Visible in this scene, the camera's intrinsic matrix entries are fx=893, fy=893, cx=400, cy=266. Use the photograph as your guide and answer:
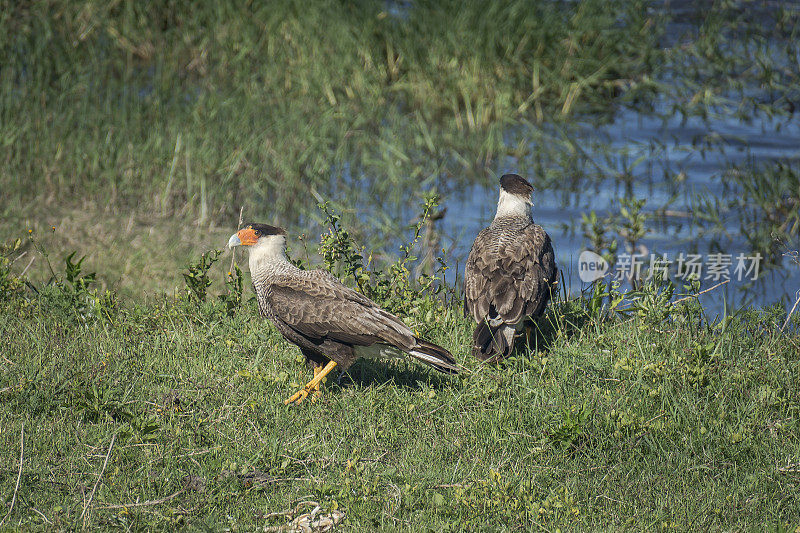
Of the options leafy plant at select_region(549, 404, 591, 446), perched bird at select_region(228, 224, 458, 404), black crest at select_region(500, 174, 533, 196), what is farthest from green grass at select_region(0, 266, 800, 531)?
black crest at select_region(500, 174, 533, 196)

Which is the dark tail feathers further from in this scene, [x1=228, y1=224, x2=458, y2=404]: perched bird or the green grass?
[x1=228, y1=224, x2=458, y2=404]: perched bird

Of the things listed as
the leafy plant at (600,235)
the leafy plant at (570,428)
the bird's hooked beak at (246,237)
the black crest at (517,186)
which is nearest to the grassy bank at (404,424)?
the leafy plant at (570,428)

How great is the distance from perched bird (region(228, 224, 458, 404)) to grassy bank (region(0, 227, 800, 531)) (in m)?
0.23

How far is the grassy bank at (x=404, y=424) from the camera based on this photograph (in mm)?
4578

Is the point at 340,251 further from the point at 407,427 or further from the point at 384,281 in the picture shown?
the point at 407,427

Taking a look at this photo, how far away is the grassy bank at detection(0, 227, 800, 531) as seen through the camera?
458cm

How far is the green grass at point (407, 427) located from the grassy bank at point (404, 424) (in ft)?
0.05

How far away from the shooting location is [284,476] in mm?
4840

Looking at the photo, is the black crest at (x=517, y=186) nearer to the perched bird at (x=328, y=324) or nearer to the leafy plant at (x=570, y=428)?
the perched bird at (x=328, y=324)

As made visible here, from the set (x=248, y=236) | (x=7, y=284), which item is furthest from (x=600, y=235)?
(x=7, y=284)

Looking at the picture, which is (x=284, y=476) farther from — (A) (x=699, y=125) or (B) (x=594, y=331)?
(A) (x=699, y=125)

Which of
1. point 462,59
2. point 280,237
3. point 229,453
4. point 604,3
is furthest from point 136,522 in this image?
point 604,3

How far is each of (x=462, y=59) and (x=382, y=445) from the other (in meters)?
7.60

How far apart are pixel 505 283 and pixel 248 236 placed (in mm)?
1850
